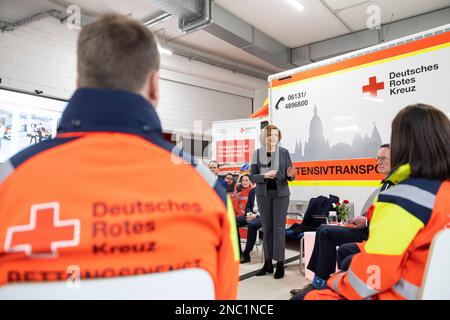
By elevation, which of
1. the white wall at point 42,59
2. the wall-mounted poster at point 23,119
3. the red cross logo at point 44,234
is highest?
the white wall at point 42,59

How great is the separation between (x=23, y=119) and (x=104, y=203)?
5.07 m

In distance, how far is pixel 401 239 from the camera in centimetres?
102

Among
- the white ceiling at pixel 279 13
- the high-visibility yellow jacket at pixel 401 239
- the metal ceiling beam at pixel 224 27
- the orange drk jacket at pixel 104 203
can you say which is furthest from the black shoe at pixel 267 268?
the white ceiling at pixel 279 13

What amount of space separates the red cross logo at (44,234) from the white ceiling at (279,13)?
6314mm

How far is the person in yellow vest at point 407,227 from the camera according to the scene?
103 centimetres

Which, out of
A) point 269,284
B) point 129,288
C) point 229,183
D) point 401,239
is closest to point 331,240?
point 269,284

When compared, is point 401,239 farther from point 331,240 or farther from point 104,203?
point 331,240

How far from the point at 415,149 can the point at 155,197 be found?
1037 millimetres

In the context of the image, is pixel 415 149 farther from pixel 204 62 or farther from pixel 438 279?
pixel 204 62

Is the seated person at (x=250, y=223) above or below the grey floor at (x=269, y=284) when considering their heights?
above

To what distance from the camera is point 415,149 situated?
1.22 meters

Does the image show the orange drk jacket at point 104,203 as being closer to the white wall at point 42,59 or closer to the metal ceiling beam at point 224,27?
the metal ceiling beam at point 224,27

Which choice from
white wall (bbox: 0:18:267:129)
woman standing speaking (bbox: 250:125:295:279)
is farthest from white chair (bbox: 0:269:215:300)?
white wall (bbox: 0:18:267:129)

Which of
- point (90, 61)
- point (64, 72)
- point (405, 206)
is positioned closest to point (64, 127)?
point (90, 61)
